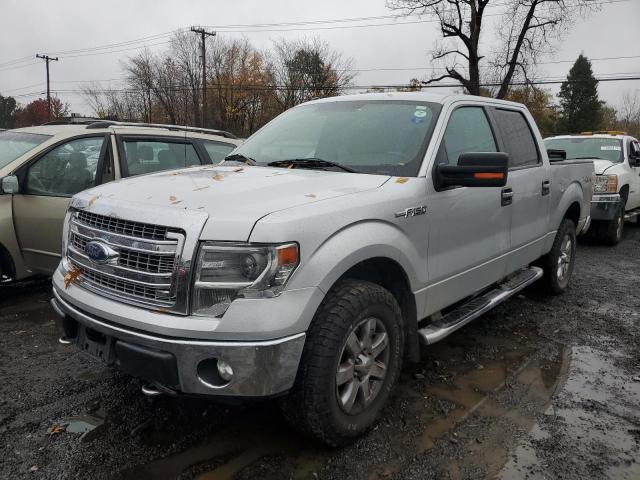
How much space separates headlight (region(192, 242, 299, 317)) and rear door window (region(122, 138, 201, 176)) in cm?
338

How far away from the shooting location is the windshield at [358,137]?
3.23 metres

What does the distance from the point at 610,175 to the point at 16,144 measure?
8.69 meters

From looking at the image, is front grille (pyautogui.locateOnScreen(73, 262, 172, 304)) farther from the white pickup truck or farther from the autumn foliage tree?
the autumn foliage tree

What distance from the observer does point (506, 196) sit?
3922 millimetres

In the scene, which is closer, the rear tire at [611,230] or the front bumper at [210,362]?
the front bumper at [210,362]

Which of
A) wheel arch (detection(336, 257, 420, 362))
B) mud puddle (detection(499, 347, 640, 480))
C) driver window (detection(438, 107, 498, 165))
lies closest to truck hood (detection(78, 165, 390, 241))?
wheel arch (detection(336, 257, 420, 362))

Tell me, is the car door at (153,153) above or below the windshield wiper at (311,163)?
above

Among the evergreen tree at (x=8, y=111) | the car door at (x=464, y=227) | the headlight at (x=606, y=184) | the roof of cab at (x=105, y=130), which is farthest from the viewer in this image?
the evergreen tree at (x=8, y=111)

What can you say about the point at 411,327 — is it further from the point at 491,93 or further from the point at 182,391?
the point at 491,93

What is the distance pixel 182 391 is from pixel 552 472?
6.15 ft

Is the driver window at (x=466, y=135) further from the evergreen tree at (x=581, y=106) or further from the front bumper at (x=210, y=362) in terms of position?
the evergreen tree at (x=581, y=106)

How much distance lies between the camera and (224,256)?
7.22 ft

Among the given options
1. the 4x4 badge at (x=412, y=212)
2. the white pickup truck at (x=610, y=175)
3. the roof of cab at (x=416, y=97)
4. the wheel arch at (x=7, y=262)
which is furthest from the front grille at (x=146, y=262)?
the white pickup truck at (x=610, y=175)

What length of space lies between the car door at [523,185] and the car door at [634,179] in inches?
233
